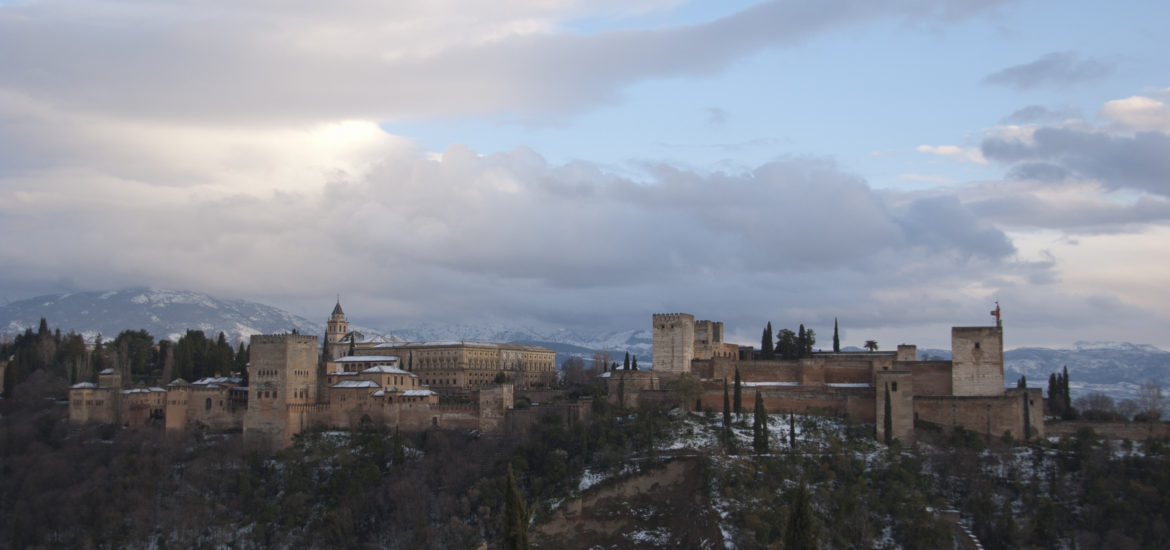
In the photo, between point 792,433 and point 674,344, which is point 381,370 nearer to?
point 674,344

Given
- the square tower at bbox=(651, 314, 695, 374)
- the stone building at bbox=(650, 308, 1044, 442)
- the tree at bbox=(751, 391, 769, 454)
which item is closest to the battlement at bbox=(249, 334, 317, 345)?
the stone building at bbox=(650, 308, 1044, 442)

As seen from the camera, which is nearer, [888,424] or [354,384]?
[888,424]

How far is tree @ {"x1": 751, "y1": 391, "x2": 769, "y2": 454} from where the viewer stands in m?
64.4

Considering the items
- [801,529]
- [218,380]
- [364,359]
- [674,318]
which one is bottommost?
[801,529]

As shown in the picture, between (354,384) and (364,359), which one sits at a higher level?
(364,359)

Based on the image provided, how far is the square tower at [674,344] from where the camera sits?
78125 mm

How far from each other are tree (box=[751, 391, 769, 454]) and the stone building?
4670mm

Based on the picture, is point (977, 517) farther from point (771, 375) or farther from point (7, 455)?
point (7, 455)

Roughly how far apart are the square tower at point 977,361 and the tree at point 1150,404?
993 cm

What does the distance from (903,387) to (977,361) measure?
5393mm

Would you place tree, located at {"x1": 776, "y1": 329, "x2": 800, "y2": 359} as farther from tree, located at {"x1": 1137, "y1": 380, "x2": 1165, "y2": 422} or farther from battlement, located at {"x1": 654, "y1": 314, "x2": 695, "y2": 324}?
tree, located at {"x1": 1137, "y1": 380, "x2": 1165, "y2": 422}

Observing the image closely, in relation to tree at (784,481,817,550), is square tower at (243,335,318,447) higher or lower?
higher

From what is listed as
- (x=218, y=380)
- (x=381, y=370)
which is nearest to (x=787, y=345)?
(x=381, y=370)

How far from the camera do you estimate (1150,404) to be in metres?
72.6
